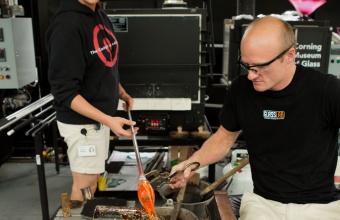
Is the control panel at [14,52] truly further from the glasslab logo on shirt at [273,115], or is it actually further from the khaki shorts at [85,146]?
the glasslab logo on shirt at [273,115]

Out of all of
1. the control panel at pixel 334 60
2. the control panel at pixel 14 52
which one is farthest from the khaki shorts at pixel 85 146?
the control panel at pixel 334 60

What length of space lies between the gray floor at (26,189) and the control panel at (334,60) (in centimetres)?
248

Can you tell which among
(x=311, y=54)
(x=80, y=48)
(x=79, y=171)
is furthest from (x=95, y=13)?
(x=311, y=54)

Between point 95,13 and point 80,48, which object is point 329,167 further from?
point 95,13

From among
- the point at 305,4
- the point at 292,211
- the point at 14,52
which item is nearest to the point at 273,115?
the point at 292,211

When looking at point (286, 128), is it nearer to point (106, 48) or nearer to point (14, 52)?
point (106, 48)

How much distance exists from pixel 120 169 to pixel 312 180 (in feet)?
6.84

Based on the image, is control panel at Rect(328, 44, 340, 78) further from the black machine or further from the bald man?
the bald man

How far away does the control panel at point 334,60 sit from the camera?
2.71 metres

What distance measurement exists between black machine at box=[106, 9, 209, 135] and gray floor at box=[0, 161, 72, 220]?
1164 mm

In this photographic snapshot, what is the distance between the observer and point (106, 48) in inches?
71.3

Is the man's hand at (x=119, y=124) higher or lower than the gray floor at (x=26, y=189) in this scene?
higher

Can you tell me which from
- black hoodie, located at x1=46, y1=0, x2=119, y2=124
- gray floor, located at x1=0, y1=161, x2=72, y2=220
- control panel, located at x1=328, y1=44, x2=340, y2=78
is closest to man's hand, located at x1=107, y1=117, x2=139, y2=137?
black hoodie, located at x1=46, y1=0, x2=119, y2=124

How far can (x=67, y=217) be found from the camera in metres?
1.28
